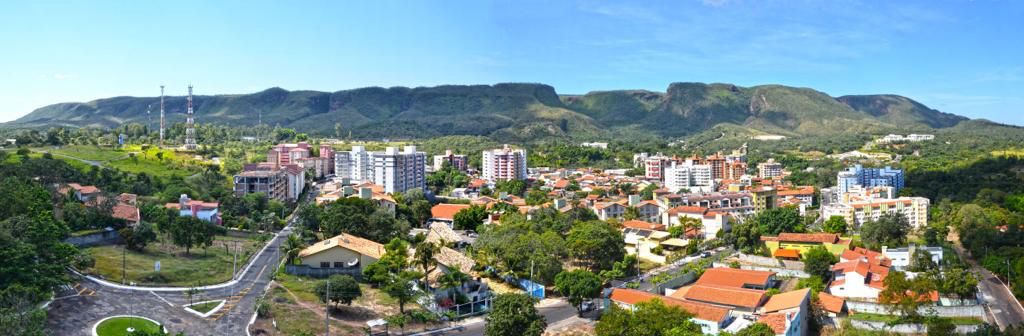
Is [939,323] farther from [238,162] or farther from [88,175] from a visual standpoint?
[238,162]

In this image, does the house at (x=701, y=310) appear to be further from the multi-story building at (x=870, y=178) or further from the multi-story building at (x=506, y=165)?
the multi-story building at (x=506, y=165)

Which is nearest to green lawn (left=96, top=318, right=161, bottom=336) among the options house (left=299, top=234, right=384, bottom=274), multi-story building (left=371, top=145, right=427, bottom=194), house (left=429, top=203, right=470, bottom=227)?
house (left=299, top=234, right=384, bottom=274)

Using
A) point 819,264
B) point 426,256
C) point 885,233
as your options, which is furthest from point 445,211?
point 885,233

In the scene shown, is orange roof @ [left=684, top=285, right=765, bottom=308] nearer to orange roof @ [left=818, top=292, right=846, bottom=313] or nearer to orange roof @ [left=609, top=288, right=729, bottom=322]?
orange roof @ [left=609, top=288, right=729, bottom=322]

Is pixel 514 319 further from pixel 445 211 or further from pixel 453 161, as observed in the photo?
pixel 453 161

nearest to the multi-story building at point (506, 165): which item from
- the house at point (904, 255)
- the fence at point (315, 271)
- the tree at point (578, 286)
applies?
the house at point (904, 255)

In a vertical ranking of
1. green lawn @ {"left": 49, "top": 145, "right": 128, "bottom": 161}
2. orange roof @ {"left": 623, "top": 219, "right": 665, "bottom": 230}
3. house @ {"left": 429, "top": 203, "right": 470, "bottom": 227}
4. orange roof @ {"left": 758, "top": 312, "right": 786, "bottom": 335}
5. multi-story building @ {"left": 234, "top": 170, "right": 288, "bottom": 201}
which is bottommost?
orange roof @ {"left": 758, "top": 312, "right": 786, "bottom": 335}
